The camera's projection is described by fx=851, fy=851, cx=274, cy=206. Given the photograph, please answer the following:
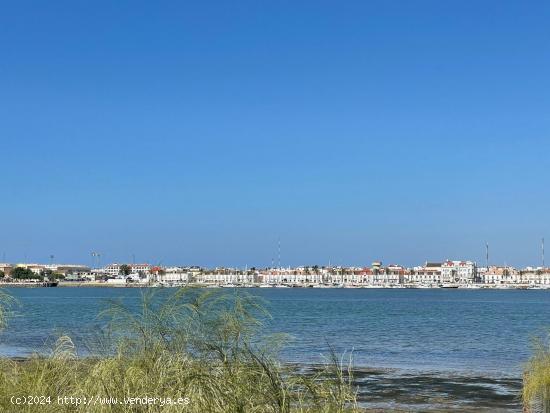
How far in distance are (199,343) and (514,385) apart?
16436mm

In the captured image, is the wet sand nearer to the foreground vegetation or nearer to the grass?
the grass

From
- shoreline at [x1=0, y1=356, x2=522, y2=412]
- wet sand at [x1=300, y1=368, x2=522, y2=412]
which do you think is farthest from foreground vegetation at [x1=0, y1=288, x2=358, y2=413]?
wet sand at [x1=300, y1=368, x2=522, y2=412]

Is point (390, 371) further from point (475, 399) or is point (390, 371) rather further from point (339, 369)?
point (339, 369)

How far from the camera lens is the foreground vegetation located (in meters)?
8.82

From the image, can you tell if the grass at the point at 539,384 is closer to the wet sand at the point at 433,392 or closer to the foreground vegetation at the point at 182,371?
the wet sand at the point at 433,392

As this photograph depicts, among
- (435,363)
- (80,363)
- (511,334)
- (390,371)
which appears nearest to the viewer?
(80,363)

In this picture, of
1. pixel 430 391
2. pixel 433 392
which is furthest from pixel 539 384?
pixel 430 391

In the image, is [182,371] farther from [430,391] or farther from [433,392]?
[430,391]

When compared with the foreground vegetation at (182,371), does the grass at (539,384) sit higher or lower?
lower

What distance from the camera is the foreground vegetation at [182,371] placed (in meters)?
8.82

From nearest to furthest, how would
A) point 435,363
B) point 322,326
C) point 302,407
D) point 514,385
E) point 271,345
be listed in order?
point 302,407
point 271,345
point 514,385
point 435,363
point 322,326

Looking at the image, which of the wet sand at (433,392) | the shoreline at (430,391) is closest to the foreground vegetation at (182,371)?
the shoreline at (430,391)

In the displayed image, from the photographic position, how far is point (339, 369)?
890 cm

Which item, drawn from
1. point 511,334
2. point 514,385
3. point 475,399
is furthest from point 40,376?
point 511,334
